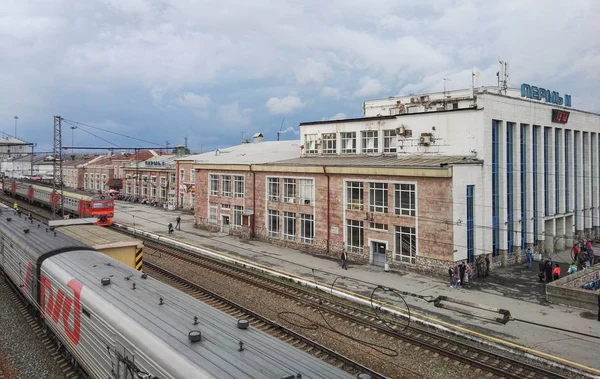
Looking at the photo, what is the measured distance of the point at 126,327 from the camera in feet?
31.0

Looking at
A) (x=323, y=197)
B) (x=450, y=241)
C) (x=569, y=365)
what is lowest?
(x=569, y=365)

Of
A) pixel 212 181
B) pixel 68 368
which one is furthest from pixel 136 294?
pixel 212 181

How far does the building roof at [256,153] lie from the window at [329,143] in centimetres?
374

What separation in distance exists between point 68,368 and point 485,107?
2804 centimetres

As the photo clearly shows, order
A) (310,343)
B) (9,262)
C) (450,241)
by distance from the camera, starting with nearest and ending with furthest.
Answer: (310,343) < (9,262) < (450,241)

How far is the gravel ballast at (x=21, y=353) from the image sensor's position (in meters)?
13.6

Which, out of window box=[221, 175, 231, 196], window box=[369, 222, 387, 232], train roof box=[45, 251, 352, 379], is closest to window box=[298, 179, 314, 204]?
window box=[369, 222, 387, 232]

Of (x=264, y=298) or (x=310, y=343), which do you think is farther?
(x=264, y=298)

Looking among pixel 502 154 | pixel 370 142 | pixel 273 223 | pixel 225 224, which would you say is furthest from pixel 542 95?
pixel 225 224

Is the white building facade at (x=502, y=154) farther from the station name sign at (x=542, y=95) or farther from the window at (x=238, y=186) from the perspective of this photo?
the window at (x=238, y=186)

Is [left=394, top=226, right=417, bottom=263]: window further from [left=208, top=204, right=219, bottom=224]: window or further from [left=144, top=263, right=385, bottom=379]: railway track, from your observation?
[left=208, top=204, right=219, bottom=224]: window

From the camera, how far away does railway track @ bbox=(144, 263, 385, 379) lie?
14508 millimetres

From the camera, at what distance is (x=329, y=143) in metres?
40.9

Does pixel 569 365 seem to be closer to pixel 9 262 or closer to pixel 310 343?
pixel 310 343
